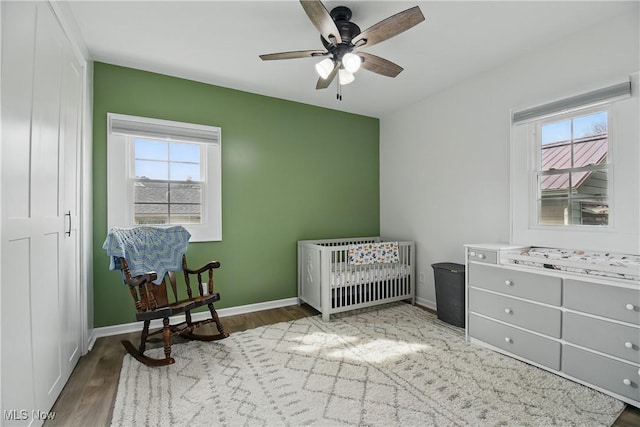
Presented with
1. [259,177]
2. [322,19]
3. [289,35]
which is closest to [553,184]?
[322,19]

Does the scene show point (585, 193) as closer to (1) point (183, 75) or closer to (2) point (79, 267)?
(1) point (183, 75)

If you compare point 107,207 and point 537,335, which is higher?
point 107,207

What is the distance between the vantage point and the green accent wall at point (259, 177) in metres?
2.78

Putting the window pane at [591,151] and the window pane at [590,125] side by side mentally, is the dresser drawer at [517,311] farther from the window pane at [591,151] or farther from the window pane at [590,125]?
the window pane at [590,125]

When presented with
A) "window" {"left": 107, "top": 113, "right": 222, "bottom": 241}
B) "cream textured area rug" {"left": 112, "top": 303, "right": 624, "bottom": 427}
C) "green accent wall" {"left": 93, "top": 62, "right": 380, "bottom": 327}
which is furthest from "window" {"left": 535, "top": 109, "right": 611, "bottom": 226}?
"window" {"left": 107, "top": 113, "right": 222, "bottom": 241}

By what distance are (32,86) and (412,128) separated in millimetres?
3476

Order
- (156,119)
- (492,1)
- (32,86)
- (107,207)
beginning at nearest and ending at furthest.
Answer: (32,86), (492,1), (107,207), (156,119)

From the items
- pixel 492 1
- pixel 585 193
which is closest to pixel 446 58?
pixel 492 1

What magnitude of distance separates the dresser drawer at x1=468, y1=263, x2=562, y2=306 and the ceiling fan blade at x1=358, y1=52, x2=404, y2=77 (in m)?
1.72

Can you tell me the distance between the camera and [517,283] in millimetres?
2266

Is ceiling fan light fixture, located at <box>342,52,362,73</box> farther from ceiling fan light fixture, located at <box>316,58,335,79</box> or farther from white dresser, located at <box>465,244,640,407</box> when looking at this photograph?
white dresser, located at <box>465,244,640,407</box>

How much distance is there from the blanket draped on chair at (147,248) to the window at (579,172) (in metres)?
2.98

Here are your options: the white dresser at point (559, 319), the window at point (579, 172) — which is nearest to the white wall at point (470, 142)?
the window at point (579, 172)

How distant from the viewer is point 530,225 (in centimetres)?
257
